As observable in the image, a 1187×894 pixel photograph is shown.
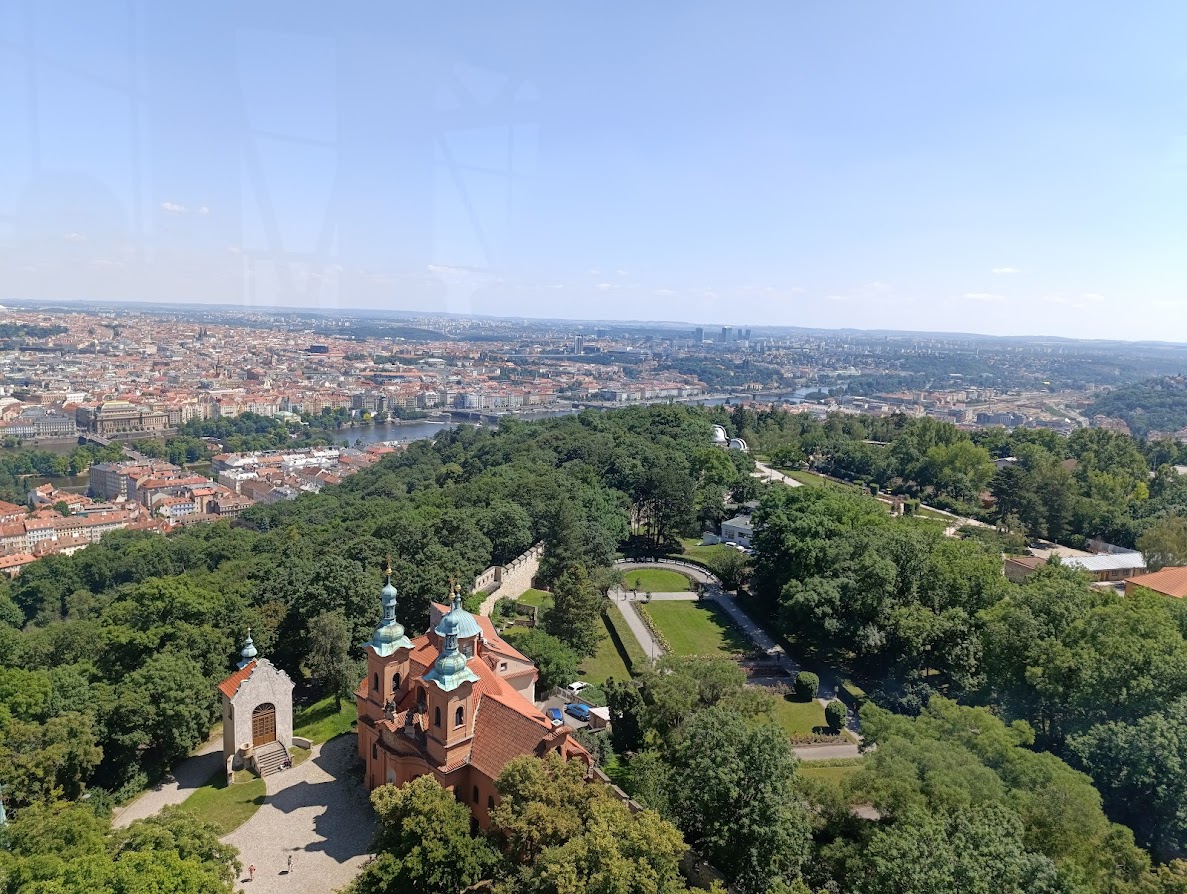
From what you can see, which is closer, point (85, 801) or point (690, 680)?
point (85, 801)

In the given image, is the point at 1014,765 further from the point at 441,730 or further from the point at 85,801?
the point at 85,801

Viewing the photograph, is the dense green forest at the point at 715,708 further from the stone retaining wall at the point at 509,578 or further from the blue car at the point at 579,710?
the blue car at the point at 579,710

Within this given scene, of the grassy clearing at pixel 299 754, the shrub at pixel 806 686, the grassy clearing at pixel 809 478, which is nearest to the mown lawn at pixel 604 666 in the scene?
the shrub at pixel 806 686

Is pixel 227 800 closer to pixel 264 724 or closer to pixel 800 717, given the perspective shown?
pixel 264 724

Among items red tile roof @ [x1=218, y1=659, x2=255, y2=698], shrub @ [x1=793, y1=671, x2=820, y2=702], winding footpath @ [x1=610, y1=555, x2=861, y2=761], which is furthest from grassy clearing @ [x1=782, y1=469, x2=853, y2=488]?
red tile roof @ [x1=218, y1=659, x2=255, y2=698]

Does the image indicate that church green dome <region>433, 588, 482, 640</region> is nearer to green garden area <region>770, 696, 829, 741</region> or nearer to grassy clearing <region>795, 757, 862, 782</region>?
grassy clearing <region>795, 757, 862, 782</region>

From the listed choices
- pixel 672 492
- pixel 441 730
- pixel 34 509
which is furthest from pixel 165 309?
pixel 441 730
